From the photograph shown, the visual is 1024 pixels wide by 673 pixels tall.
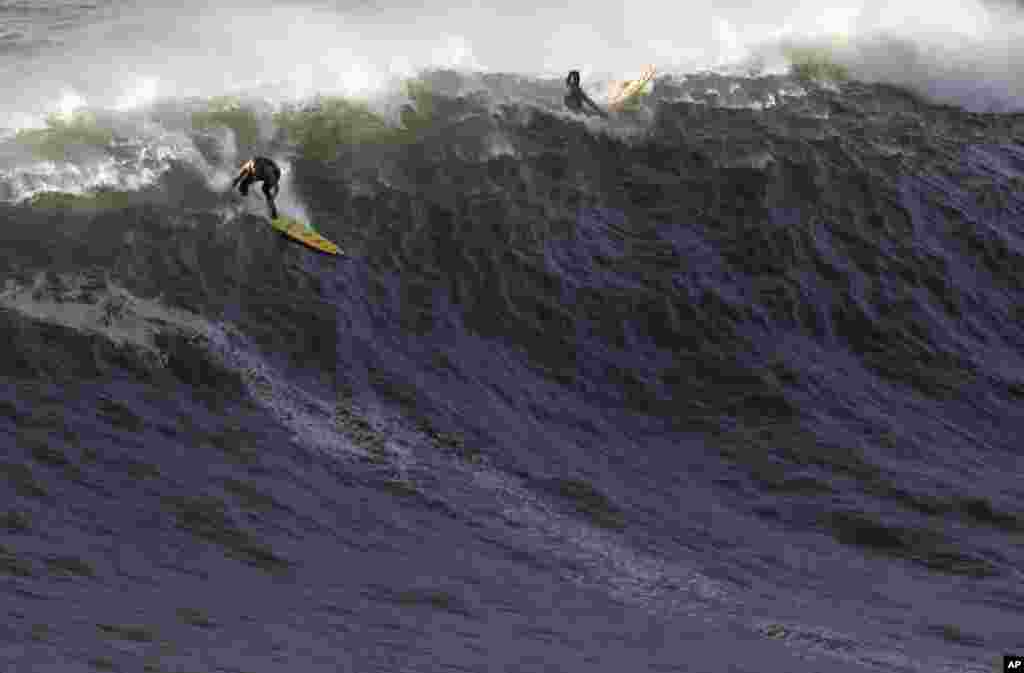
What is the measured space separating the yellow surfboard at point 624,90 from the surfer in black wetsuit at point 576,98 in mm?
665

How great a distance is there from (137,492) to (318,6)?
17.9m

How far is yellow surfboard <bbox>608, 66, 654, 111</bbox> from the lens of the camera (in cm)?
2775

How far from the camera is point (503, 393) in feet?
61.7

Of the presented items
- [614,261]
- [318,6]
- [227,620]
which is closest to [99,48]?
[318,6]

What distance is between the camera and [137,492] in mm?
15133

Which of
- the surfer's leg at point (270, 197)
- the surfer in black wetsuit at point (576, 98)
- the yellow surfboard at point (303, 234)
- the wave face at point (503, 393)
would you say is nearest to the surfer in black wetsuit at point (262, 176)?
the surfer's leg at point (270, 197)

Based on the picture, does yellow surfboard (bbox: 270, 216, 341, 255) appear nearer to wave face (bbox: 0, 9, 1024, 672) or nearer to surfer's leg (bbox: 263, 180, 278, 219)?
surfer's leg (bbox: 263, 180, 278, 219)

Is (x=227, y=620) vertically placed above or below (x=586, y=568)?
below

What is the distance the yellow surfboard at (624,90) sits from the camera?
27750 mm

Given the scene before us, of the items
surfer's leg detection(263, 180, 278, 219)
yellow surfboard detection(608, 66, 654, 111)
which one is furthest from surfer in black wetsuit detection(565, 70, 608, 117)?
surfer's leg detection(263, 180, 278, 219)

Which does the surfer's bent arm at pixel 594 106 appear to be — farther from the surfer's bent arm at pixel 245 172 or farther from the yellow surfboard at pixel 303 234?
the surfer's bent arm at pixel 245 172

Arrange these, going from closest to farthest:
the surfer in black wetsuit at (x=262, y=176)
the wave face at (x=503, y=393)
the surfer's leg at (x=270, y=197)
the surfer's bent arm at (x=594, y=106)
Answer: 1. the wave face at (x=503, y=393)
2. the surfer in black wetsuit at (x=262, y=176)
3. the surfer's leg at (x=270, y=197)
4. the surfer's bent arm at (x=594, y=106)

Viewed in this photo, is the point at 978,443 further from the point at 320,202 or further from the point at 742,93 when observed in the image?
the point at 742,93

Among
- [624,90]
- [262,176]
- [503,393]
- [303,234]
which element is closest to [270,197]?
[262,176]
